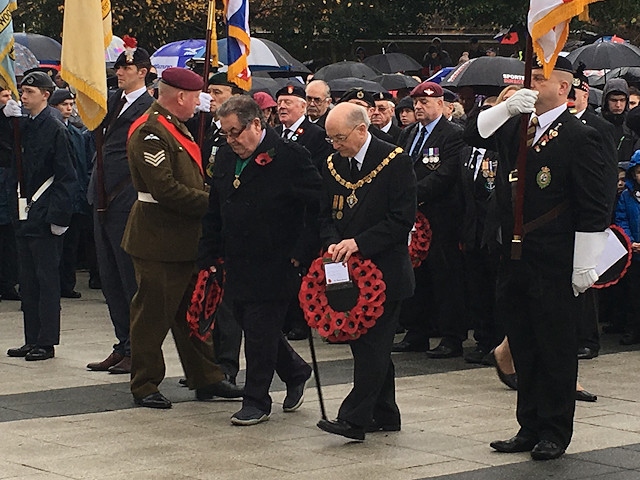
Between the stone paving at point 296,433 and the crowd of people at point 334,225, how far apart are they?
0.64 feet

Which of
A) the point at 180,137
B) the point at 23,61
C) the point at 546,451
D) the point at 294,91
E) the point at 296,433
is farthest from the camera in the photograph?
the point at 23,61

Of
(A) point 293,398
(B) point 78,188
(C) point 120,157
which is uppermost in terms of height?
(C) point 120,157

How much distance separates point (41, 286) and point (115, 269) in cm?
106

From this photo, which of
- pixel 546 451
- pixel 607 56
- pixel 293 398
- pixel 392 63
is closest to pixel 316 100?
pixel 293 398

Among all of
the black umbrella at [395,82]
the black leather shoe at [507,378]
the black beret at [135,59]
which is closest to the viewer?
the black leather shoe at [507,378]

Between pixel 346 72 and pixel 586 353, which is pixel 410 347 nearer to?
pixel 586 353

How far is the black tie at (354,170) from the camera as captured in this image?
28.1 feet

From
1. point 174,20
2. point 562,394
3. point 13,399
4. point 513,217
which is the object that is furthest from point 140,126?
point 174,20

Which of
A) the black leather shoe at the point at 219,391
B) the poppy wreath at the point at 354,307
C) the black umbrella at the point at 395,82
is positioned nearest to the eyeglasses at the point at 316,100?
the black leather shoe at the point at 219,391

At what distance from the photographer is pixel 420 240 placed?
11.8m

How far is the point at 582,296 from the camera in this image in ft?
26.8

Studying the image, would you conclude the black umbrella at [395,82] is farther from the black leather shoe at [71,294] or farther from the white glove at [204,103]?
the white glove at [204,103]

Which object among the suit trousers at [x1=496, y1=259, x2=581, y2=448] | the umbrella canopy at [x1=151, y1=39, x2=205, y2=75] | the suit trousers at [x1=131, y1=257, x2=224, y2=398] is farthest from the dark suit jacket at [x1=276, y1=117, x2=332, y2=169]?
the umbrella canopy at [x1=151, y1=39, x2=205, y2=75]

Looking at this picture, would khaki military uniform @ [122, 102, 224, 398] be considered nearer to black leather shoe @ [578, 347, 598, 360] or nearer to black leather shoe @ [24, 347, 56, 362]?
black leather shoe @ [24, 347, 56, 362]
